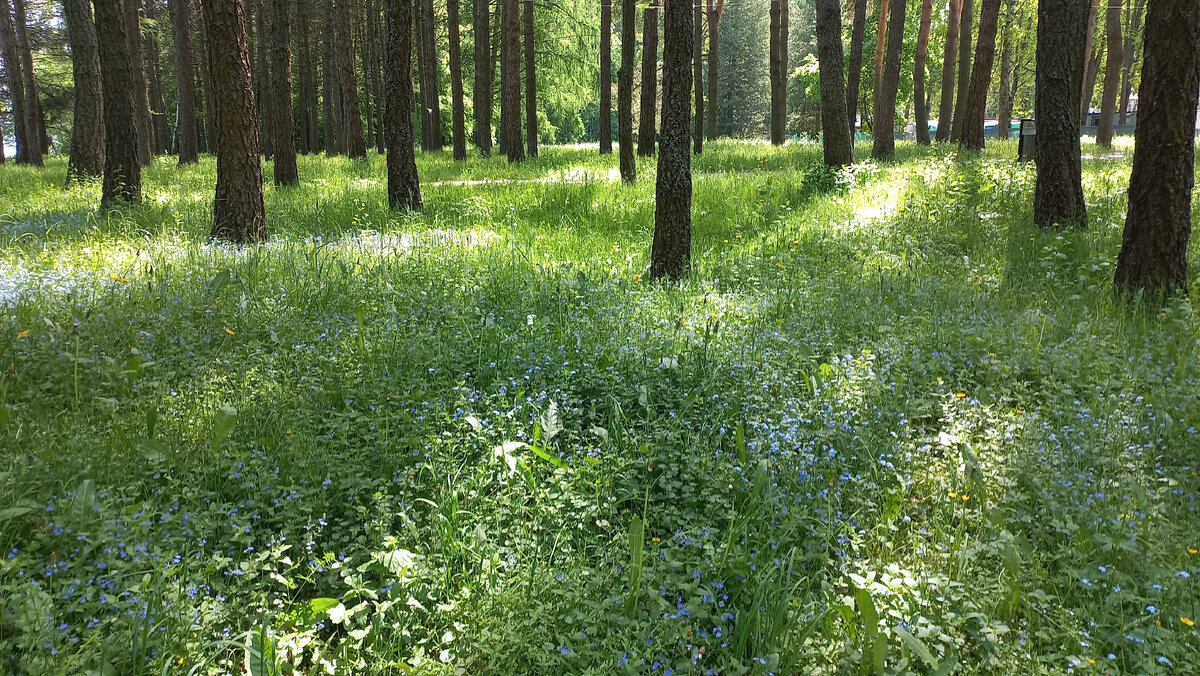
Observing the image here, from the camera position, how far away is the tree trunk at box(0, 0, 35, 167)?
20266 millimetres

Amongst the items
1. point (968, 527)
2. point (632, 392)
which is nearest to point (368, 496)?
point (632, 392)

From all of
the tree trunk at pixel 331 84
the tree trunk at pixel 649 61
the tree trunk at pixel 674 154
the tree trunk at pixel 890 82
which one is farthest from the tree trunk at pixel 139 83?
the tree trunk at pixel 890 82

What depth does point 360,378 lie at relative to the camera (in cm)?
454

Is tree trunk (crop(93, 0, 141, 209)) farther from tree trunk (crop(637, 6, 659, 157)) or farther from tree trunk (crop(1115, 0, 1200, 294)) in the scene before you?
tree trunk (crop(1115, 0, 1200, 294))

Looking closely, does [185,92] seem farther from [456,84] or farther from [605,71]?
[605,71]

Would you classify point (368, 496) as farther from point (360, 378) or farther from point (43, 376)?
point (43, 376)

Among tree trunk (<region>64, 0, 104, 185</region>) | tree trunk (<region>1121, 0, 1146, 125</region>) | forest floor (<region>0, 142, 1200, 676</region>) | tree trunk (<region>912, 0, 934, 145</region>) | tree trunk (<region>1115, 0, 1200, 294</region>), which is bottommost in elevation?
forest floor (<region>0, 142, 1200, 676</region>)

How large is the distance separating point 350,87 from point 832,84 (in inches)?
541

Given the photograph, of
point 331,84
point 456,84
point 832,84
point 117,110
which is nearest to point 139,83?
point 456,84

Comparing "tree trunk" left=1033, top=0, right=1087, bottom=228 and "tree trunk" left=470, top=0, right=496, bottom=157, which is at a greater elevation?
"tree trunk" left=470, top=0, right=496, bottom=157

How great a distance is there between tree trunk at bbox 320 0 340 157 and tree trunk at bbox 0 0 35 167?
899 cm

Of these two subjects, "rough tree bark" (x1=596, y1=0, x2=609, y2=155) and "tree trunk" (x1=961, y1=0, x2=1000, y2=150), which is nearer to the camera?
"tree trunk" (x1=961, y1=0, x2=1000, y2=150)

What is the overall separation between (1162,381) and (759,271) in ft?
12.0

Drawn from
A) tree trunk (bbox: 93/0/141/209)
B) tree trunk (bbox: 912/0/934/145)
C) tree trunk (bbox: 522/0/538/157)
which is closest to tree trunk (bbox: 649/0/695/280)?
tree trunk (bbox: 93/0/141/209)
